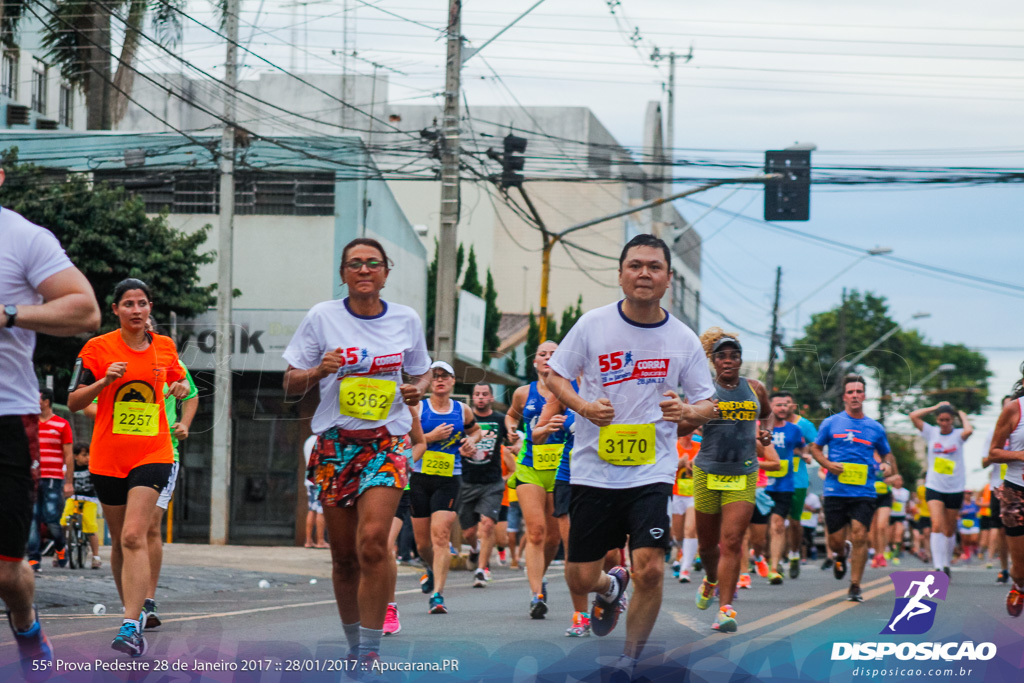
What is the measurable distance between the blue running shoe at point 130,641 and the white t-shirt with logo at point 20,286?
2.34m

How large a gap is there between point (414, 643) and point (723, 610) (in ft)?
7.08

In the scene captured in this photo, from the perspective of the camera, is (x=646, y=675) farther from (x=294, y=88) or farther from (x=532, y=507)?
(x=294, y=88)

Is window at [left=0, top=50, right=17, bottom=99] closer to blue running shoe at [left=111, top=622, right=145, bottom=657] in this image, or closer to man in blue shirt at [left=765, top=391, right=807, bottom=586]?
man in blue shirt at [left=765, top=391, right=807, bottom=586]

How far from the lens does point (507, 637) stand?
28.5 feet

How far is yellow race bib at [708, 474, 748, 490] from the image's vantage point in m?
9.48

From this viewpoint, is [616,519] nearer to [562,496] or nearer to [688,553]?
[562,496]

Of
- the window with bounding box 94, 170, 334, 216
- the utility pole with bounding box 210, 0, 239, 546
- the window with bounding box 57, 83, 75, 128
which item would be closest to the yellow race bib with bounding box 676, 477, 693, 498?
the utility pole with bounding box 210, 0, 239, 546

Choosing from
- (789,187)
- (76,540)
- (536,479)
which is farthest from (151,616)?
(789,187)

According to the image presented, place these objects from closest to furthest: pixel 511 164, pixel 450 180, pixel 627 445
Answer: pixel 627 445 < pixel 450 180 < pixel 511 164

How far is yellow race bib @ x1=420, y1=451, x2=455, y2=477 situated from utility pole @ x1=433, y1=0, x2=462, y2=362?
757 cm

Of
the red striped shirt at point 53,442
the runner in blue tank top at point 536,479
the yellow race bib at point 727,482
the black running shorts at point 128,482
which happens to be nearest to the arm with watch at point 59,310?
the black running shorts at point 128,482

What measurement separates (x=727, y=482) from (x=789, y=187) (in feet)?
35.7

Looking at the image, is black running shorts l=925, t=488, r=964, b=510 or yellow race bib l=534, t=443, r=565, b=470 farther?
black running shorts l=925, t=488, r=964, b=510

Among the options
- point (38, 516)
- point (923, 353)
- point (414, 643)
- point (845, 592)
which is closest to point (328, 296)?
point (38, 516)
